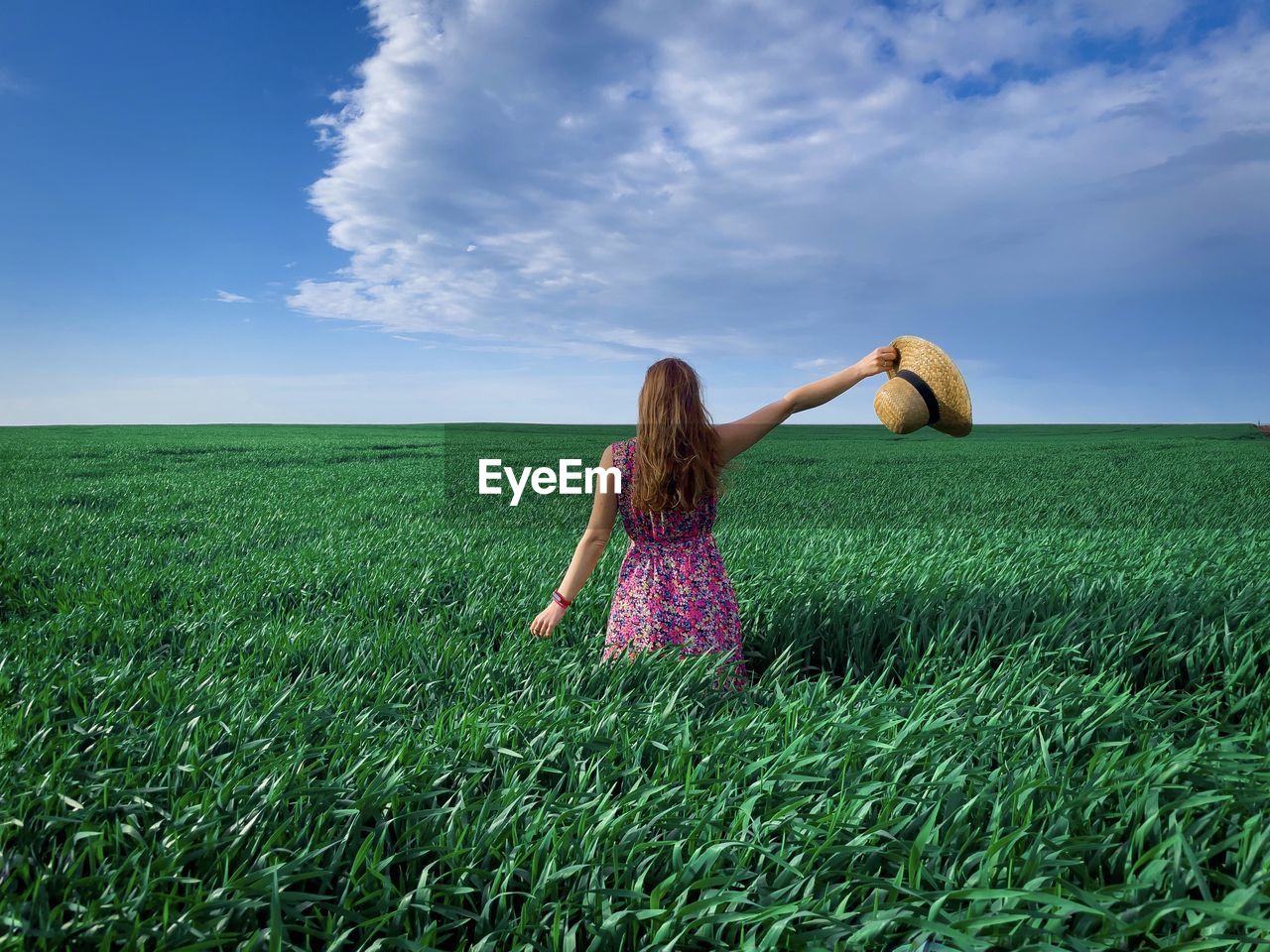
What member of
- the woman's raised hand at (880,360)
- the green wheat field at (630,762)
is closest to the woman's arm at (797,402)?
the woman's raised hand at (880,360)

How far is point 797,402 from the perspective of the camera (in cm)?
379

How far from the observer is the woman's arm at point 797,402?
11.9ft

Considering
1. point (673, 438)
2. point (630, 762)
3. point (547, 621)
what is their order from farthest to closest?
point (547, 621)
point (673, 438)
point (630, 762)

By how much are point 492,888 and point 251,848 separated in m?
0.72

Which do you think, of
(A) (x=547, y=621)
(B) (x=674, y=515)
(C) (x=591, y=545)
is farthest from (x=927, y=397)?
(A) (x=547, y=621)

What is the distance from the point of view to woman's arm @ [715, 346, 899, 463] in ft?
11.9

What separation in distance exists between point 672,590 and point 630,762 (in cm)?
132

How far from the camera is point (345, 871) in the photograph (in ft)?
7.39

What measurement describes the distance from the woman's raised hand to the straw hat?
0.74 ft

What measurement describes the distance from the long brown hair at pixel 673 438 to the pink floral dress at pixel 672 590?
16 centimetres

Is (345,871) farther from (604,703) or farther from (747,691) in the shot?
(747,691)

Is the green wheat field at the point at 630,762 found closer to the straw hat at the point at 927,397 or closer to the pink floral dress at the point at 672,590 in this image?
the pink floral dress at the point at 672,590

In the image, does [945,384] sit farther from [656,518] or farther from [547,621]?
[547,621]

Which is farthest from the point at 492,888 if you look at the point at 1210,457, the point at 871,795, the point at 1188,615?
the point at 1210,457
